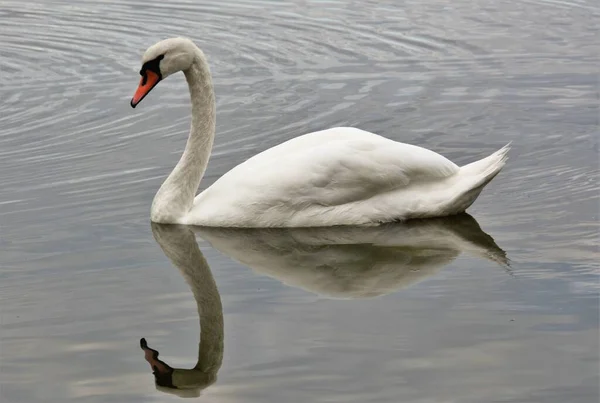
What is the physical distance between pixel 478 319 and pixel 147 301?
2.06m

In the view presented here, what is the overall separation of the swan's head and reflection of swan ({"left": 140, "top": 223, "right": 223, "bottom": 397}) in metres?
1.11

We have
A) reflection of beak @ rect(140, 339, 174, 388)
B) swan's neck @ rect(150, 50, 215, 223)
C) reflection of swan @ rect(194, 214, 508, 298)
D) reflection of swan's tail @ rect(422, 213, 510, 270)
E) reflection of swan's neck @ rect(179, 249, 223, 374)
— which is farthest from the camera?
swan's neck @ rect(150, 50, 215, 223)

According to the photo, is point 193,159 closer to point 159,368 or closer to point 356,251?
point 356,251

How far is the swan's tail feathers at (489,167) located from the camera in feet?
33.4

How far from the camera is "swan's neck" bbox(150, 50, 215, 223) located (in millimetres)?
10531

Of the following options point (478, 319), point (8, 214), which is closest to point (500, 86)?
point (8, 214)

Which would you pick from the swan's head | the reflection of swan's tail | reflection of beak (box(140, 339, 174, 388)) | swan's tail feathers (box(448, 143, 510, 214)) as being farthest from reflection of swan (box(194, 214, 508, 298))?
reflection of beak (box(140, 339, 174, 388))

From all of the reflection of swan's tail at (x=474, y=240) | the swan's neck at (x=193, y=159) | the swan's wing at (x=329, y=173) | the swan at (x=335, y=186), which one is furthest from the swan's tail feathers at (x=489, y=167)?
the swan's neck at (x=193, y=159)

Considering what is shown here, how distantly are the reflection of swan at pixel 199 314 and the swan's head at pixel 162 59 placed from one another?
1109mm

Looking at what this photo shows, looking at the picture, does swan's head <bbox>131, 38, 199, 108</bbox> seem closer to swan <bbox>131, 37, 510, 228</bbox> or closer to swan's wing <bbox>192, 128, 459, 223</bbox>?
swan <bbox>131, 37, 510, 228</bbox>

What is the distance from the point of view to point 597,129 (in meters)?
13.0

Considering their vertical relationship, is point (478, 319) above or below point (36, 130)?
above

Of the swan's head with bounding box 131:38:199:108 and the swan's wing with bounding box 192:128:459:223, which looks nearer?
the swan's wing with bounding box 192:128:459:223

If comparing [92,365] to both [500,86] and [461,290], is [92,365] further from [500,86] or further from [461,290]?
[500,86]
